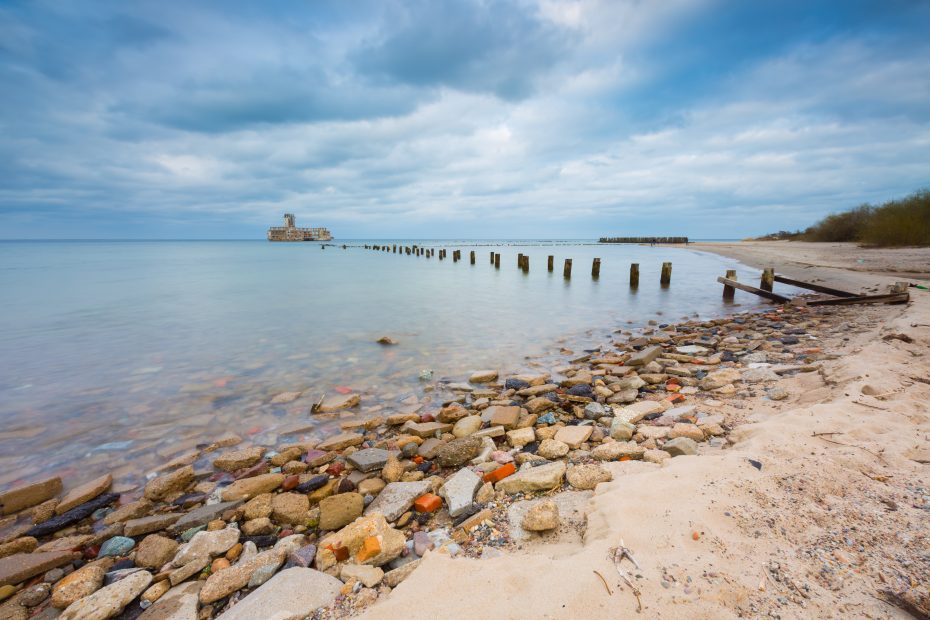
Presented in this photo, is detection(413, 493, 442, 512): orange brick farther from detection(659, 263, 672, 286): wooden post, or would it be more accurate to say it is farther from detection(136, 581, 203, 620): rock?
detection(659, 263, 672, 286): wooden post

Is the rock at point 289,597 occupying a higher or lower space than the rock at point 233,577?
higher

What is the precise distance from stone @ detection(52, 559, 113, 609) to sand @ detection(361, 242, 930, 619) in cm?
222

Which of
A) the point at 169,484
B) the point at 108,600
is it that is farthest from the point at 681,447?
the point at 169,484

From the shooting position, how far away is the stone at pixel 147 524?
10.9ft

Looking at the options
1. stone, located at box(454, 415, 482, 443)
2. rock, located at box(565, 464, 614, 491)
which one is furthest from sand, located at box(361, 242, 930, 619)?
stone, located at box(454, 415, 482, 443)

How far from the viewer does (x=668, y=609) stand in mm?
1739

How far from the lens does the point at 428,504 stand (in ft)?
10.6

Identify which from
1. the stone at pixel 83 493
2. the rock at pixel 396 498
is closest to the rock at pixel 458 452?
the rock at pixel 396 498

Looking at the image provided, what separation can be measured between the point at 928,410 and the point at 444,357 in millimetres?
6819

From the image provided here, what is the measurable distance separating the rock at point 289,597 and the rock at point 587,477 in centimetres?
179

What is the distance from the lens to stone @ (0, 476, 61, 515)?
3791 millimetres

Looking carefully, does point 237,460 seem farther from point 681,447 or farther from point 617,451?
point 681,447

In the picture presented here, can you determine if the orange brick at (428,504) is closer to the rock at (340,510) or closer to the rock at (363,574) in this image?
the rock at (340,510)

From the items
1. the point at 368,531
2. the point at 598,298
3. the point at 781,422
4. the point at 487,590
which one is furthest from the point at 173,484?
the point at 598,298
